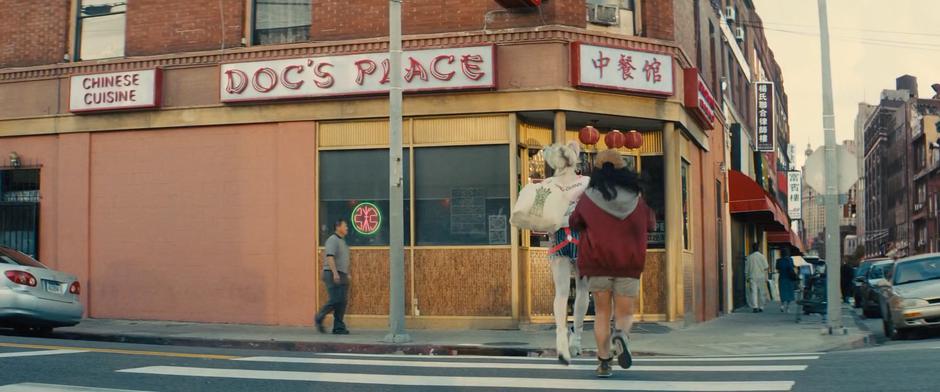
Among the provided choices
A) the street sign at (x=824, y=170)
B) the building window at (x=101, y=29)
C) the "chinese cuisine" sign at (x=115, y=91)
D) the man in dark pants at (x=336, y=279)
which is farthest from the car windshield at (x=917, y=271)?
the building window at (x=101, y=29)

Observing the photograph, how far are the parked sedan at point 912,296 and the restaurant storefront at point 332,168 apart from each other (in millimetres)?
3353

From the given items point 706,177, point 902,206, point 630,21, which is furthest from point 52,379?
point 902,206

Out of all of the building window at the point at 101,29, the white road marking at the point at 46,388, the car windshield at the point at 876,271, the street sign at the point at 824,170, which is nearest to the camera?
the white road marking at the point at 46,388

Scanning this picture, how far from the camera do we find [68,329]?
15820mm

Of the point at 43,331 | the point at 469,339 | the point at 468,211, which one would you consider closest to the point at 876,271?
the point at 468,211

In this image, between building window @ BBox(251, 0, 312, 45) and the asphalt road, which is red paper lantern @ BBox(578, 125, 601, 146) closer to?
building window @ BBox(251, 0, 312, 45)

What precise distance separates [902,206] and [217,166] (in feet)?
295

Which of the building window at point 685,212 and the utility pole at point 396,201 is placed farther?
the building window at point 685,212

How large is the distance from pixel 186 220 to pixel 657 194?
8291 mm

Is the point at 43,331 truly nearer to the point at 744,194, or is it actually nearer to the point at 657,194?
the point at 657,194

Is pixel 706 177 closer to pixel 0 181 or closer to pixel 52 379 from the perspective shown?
pixel 0 181

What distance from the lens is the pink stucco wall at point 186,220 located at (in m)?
17.1

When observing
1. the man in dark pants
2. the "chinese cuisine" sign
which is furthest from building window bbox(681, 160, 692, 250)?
the "chinese cuisine" sign

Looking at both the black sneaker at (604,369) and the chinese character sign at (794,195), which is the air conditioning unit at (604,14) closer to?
the black sneaker at (604,369)
